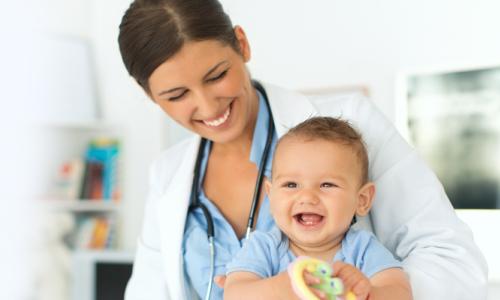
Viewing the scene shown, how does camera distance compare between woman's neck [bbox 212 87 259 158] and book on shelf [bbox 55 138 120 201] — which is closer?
woman's neck [bbox 212 87 259 158]

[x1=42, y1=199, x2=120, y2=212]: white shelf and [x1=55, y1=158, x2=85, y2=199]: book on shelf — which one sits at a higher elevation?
[x1=55, y1=158, x2=85, y2=199]: book on shelf

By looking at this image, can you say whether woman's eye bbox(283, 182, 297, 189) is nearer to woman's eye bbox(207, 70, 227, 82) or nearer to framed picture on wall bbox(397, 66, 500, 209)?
woman's eye bbox(207, 70, 227, 82)

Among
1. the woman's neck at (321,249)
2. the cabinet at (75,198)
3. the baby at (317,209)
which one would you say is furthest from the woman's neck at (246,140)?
the cabinet at (75,198)

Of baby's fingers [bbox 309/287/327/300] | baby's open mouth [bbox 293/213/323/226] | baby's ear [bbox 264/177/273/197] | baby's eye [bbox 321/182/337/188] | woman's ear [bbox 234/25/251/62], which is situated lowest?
baby's fingers [bbox 309/287/327/300]

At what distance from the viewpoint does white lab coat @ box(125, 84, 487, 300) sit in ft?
3.53

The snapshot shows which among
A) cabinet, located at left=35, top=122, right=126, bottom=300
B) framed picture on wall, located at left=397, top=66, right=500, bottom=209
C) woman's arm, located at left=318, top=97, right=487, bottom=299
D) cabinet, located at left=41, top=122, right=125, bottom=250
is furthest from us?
cabinet, located at left=41, top=122, right=125, bottom=250

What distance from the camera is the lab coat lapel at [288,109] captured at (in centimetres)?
134

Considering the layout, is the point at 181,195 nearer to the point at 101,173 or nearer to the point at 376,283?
the point at 376,283

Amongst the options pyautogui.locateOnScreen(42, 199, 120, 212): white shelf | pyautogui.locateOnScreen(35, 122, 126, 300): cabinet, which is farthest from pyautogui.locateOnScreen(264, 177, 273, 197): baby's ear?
pyautogui.locateOnScreen(42, 199, 120, 212): white shelf

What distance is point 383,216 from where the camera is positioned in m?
1.19

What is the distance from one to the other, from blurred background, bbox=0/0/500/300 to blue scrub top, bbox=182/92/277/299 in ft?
6.14

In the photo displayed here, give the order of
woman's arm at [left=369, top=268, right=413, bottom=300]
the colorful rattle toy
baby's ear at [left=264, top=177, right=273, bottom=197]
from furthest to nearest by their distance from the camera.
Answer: baby's ear at [left=264, top=177, right=273, bottom=197]
woman's arm at [left=369, top=268, right=413, bottom=300]
the colorful rattle toy

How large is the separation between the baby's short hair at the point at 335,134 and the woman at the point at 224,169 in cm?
5

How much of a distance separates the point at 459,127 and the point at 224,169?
6.30 feet
